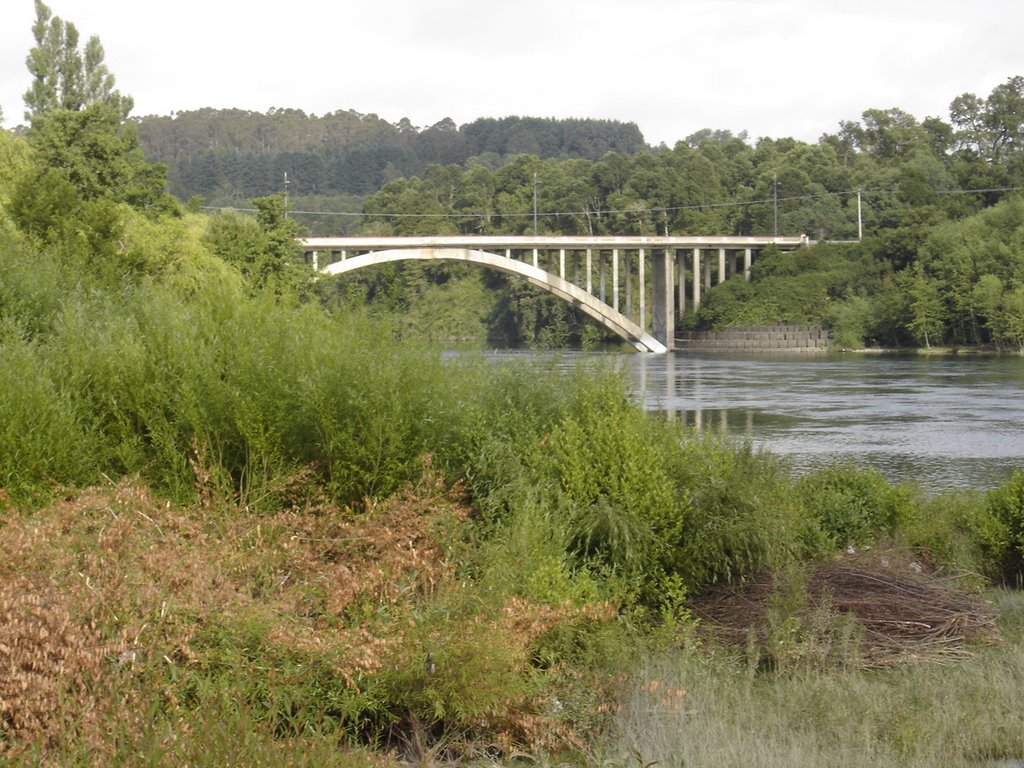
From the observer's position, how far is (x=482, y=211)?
253 ft

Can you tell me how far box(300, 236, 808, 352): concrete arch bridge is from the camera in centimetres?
5234

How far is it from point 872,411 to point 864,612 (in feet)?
65.9

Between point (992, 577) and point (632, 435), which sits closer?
point (632, 435)

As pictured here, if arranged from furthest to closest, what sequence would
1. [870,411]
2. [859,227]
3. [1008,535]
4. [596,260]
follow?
[859,227]
[596,260]
[870,411]
[1008,535]

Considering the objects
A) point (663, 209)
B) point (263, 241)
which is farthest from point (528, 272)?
point (663, 209)

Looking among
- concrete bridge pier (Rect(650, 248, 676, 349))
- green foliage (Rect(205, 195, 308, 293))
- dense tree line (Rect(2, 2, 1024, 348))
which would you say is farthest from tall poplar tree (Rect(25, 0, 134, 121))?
concrete bridge pier (Rect(650, 248, 676, 349))

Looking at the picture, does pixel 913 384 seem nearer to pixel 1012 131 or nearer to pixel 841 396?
pixel 841 396

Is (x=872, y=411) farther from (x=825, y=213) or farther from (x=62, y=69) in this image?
(x=825, y=213)

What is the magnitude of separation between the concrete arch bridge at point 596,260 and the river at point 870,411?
8.68 m

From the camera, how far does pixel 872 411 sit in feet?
88.7

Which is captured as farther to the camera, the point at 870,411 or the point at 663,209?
the point at 663,209

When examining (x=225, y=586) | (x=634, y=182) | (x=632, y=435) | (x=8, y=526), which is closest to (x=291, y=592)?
(x=225, y=586)

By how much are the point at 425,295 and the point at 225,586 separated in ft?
191

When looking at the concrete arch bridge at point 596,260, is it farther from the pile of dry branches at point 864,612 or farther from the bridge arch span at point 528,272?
the pile of dry branches at point 864,612
